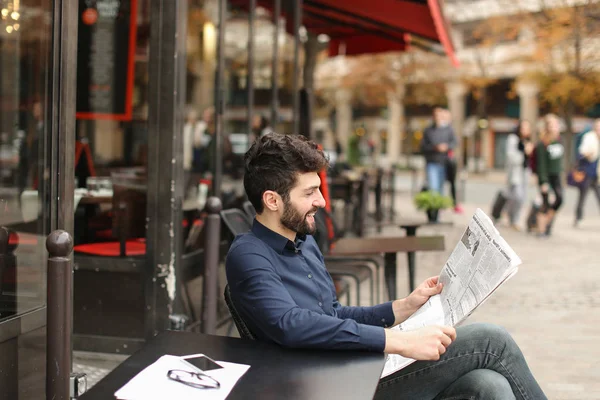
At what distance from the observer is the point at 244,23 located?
8.71 m

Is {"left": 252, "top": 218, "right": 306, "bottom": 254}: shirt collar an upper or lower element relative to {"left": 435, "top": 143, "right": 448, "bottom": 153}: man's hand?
lower

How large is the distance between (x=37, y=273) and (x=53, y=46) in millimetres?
1002

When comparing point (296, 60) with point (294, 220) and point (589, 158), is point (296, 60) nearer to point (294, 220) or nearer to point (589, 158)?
point (589, 158)

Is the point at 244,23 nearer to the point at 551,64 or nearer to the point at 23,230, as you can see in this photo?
the point at 23,230

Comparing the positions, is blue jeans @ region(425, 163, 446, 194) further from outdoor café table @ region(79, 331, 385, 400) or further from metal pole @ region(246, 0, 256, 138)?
outdoor café table @ region(79, 331, 385, 400)

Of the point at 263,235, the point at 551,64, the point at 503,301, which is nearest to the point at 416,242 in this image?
the point at 503,301

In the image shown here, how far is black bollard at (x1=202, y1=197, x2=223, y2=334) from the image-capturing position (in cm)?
474

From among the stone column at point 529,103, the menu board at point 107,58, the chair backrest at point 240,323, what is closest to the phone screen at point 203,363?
the chair backrest at point 240,323

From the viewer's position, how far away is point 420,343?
7.64 ft

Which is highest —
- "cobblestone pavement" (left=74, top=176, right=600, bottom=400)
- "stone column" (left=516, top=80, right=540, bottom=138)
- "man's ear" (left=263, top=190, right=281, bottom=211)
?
"stone column" (left=516, top=80, right=540, bottom=138)

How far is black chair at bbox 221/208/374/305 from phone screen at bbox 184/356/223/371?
7.06 feet

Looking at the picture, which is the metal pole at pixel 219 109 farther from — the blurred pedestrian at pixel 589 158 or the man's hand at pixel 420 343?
the blurred pedestrian at pixel 589 158

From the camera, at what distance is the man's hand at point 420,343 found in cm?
231

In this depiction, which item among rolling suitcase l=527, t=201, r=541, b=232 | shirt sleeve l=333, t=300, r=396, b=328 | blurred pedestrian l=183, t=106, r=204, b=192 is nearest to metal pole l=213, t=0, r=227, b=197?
shirt sleeve l=333, t=300, r=396, b=328
